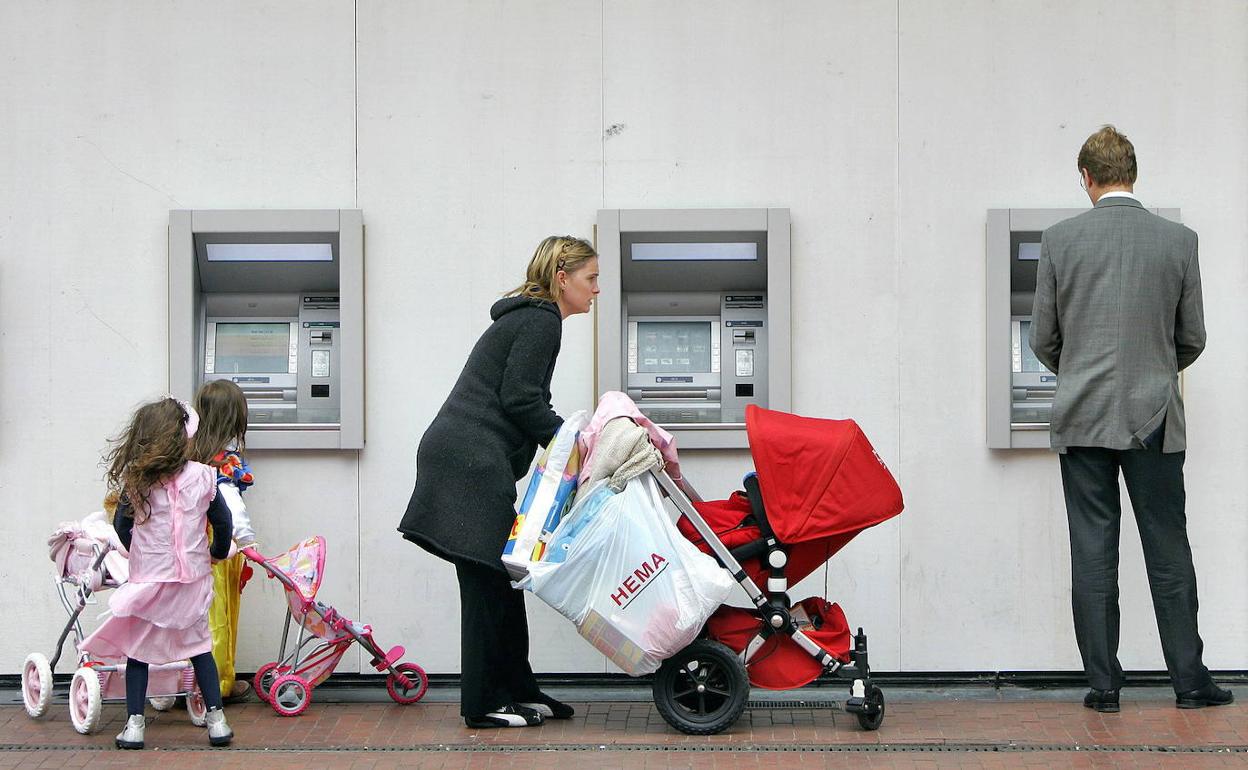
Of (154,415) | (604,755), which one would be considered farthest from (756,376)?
(154,415)

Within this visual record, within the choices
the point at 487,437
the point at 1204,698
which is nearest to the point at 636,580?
the point at 487,437

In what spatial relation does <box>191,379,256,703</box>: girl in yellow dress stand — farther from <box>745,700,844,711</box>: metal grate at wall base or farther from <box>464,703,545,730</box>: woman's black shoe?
<box>745,700,844,711</box>: metal grate at wall base

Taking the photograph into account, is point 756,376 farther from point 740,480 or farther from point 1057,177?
point 1057,177

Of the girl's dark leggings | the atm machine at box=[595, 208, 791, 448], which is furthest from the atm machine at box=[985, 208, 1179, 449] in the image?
the girl's dark leggings

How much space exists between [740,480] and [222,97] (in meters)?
2.71

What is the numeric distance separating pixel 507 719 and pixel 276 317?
6.60 ft

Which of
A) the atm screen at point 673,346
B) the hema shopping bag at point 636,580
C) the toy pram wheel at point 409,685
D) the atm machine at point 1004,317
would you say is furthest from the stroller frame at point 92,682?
the atm machine at point 1004,317

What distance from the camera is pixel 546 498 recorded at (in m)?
4.93

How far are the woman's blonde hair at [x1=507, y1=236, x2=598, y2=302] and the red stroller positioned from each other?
0.82 m

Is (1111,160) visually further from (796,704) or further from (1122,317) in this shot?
(796,704)

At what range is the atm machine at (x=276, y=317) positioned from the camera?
228 inches

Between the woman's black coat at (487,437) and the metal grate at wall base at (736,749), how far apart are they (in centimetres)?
66

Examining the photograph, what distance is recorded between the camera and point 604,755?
4.81 m

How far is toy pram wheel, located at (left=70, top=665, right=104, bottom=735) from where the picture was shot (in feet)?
16.7
